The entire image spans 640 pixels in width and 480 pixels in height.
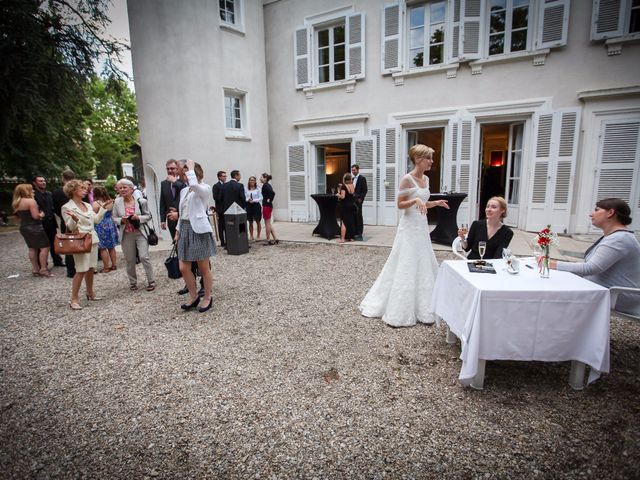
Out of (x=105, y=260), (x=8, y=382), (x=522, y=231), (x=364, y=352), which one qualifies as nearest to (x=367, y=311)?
(x=364, y=352)

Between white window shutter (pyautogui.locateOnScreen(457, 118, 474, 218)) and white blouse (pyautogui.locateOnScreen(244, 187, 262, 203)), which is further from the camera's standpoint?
white window shutter (pyautogui.locateOnScreen(457, 118, 474, 218))

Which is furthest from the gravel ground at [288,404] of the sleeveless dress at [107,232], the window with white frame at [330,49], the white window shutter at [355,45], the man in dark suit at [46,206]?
the window with white frame at [330,49]

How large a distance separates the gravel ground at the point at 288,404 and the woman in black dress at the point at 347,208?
407cm

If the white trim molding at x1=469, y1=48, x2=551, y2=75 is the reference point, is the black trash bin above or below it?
below

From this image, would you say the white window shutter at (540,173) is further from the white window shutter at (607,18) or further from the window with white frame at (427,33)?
the window with white frame at (427,33)

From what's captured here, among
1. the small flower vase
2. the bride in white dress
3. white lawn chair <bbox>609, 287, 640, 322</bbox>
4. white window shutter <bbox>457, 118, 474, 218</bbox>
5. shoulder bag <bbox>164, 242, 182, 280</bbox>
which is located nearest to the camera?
white lawn chair <bbox>609, 287, 640, 322</bbox>

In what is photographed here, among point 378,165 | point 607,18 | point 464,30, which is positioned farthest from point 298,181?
point 607,18

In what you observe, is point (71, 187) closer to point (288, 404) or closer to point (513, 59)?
point (288, 404)

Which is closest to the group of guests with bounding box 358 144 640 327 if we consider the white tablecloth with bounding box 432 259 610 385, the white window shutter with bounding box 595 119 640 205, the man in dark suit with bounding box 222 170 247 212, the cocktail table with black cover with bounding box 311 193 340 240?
the white tablecloth with bounding box 432 259 610 385

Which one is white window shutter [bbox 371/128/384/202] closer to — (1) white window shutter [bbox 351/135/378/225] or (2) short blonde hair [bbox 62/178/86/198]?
(1) white window shutter [bbox 351/135/378/225]

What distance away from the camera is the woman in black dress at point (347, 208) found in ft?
24.8

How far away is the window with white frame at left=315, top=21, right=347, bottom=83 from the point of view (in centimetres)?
1000

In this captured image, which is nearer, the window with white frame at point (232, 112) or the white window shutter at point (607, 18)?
the white window shutter at point (607, 18)

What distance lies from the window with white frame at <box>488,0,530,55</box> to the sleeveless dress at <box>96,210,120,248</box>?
9.24m
